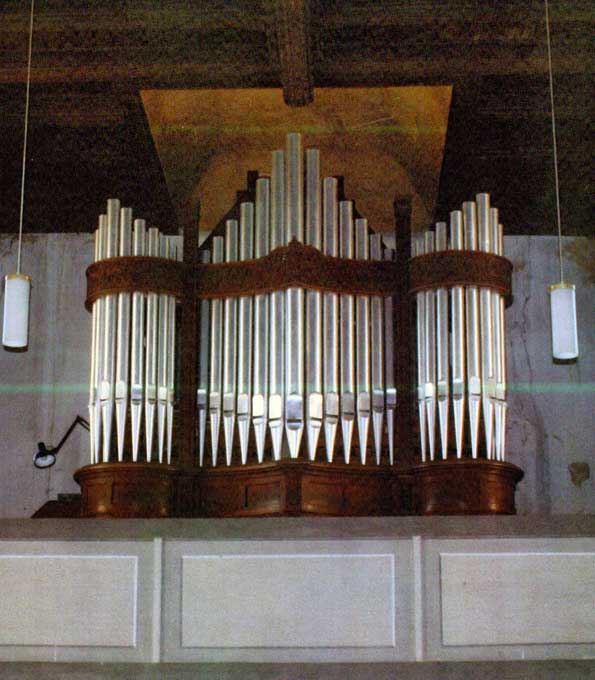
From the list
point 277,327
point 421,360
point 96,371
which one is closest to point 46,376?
point 96,371

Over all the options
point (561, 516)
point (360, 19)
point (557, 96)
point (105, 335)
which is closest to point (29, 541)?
point (105, 335)

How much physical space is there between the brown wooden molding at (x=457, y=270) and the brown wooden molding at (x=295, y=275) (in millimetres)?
267

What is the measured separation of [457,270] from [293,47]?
74.2 inches

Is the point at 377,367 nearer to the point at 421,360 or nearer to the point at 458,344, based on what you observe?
the point at 421,360

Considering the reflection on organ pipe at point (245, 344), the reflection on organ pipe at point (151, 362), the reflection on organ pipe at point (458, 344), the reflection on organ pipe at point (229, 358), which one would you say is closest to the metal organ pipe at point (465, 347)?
the reflection on organ pipe at point (458, 344)

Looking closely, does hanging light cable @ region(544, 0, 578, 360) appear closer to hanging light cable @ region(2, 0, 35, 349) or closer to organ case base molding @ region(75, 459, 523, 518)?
organ case base molding @ region(75, 459, 523, 518)

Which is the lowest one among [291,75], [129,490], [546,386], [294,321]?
[129,490]

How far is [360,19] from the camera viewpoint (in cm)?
947

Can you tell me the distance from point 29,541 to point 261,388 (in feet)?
6.12

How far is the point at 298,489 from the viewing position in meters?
9.30

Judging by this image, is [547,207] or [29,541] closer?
[29,541]

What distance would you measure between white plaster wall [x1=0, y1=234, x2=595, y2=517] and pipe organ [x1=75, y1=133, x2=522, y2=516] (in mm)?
1495

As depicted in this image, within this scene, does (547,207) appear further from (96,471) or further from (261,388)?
(96,471)

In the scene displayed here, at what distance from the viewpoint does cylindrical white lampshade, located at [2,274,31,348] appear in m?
8.96
